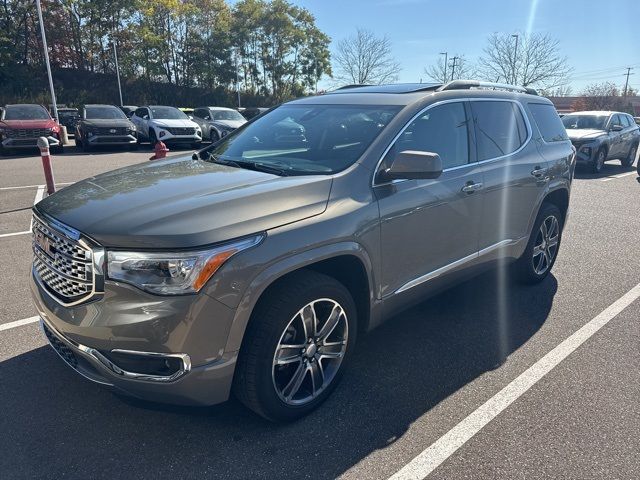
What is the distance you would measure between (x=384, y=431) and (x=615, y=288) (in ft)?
11.2

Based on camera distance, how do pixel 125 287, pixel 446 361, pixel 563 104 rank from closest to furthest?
pixel 125 287, pixel 446 361, pixel 563 104

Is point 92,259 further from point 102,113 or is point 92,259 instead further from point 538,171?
point 102,113

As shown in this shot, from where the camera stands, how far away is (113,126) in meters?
17.1

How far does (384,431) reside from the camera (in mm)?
2777

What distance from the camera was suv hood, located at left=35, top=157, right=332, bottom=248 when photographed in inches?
92.0

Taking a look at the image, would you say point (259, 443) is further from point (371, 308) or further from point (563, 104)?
point (563, 104)

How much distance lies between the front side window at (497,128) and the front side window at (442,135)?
0.21 metres

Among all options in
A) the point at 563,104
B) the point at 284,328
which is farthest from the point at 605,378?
the point at 563,104

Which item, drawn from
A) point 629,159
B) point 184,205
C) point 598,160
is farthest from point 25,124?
point 629,159

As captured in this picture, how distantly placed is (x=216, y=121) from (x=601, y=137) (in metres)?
13.6

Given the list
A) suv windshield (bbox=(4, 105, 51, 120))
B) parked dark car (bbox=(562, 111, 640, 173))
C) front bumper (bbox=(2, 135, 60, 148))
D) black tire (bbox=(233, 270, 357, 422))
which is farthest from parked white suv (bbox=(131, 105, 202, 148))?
black tire (bbox=(233, 270, 357, 422))

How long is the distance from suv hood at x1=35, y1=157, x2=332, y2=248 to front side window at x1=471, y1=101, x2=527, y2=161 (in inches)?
67.7

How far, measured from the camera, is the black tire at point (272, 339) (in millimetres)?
2525

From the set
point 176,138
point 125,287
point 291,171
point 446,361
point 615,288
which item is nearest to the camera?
point 125,287
